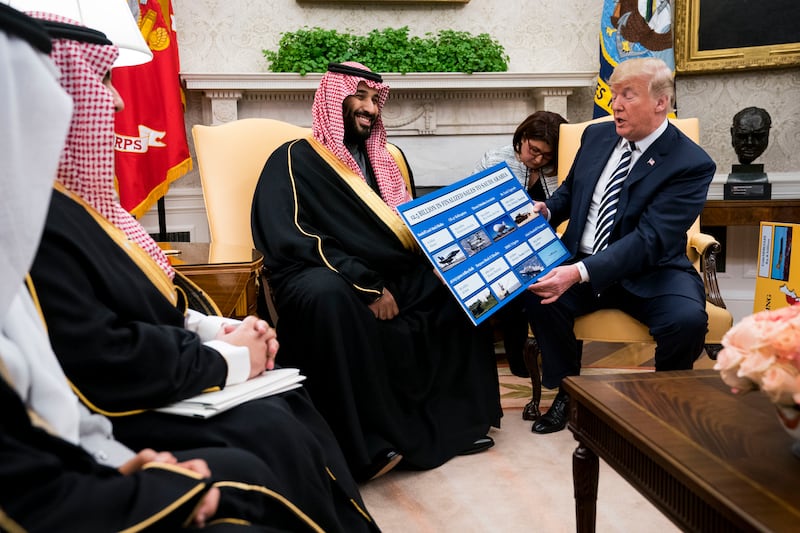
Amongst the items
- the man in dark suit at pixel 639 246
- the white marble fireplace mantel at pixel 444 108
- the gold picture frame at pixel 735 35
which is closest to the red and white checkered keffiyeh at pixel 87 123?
the man in dark suit at pixel 639 246

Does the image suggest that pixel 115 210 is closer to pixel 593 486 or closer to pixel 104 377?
pixel 104 377

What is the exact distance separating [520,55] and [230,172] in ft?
9.70

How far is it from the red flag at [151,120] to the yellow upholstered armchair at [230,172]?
137 centimetres

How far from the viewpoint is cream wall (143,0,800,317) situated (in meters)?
4.81

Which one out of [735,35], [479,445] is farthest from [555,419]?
[735,35]

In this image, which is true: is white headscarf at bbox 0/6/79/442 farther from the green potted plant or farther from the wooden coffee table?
the green potted plant

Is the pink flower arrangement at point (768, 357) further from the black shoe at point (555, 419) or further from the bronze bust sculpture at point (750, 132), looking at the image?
the bronze bust sculpture at point (750, 132)

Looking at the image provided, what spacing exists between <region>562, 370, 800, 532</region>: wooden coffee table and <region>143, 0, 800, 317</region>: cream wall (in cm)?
350

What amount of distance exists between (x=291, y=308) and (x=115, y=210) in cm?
116

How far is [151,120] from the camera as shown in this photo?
438 cm

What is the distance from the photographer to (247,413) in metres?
1.38

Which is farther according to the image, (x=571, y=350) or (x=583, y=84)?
(x=583, y=84)

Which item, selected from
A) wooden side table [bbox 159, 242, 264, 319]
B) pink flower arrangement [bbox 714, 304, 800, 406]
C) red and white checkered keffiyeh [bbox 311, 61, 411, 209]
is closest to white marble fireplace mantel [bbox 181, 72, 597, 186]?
red and white checkered keffiyeh [bbox 311, 61, 411, 209]

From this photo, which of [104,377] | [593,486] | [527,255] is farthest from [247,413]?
[527,255]
